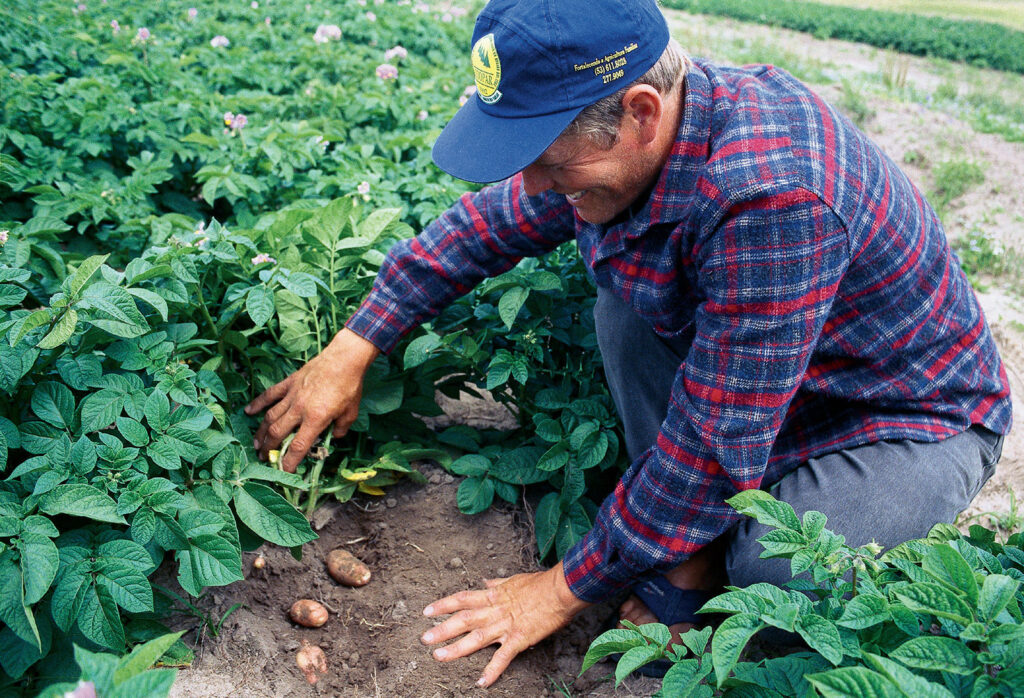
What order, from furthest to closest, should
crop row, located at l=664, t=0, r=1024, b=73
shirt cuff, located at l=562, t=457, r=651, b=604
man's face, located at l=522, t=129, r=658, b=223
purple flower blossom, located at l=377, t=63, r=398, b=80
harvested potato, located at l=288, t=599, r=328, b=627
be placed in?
crop row, located at l=664, t=0, r=1024, b=73, purple flower blossom, located at l=377, t=63, r=398, b=80, harvested potato, located at l=288, t=599, r=328, b=627, shirt cuff, located at l=562, t=457, r=651, b=604, man's face, located at l=522, t=129, r=658, b=223

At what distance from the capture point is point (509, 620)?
1761 mm

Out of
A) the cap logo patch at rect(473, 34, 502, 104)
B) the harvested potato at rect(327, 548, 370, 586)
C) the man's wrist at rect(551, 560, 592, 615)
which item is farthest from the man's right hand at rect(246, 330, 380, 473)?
the cap logo patch at rect(473, 34, 502, 104)

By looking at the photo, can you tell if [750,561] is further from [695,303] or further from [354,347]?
[354,347]

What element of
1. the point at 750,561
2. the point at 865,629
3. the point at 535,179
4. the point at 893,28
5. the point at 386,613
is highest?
the point at 535,179

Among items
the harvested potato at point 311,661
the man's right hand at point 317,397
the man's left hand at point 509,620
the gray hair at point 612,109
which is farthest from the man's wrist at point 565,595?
the gray hair at point 612,109

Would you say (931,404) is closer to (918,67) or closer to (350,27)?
(350,27)

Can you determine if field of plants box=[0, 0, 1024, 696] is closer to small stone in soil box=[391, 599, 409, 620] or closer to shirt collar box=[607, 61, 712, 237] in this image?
small stone in soil box=[391, 599, 409, 620]

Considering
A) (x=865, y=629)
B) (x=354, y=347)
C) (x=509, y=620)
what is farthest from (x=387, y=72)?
(x=865, y=629)

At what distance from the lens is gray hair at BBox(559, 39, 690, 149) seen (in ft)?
4.47

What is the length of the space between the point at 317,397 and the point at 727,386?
0.96m

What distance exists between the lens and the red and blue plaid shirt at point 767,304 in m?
1.39

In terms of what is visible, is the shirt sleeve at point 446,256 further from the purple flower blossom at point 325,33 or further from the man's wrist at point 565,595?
the purple flower blossom at point 325,33

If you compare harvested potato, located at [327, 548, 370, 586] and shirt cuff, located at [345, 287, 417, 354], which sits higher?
shirt cuff, located at [345, 287, 417, 354]

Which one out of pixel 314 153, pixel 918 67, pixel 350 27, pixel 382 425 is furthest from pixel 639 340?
pixel 918 67
